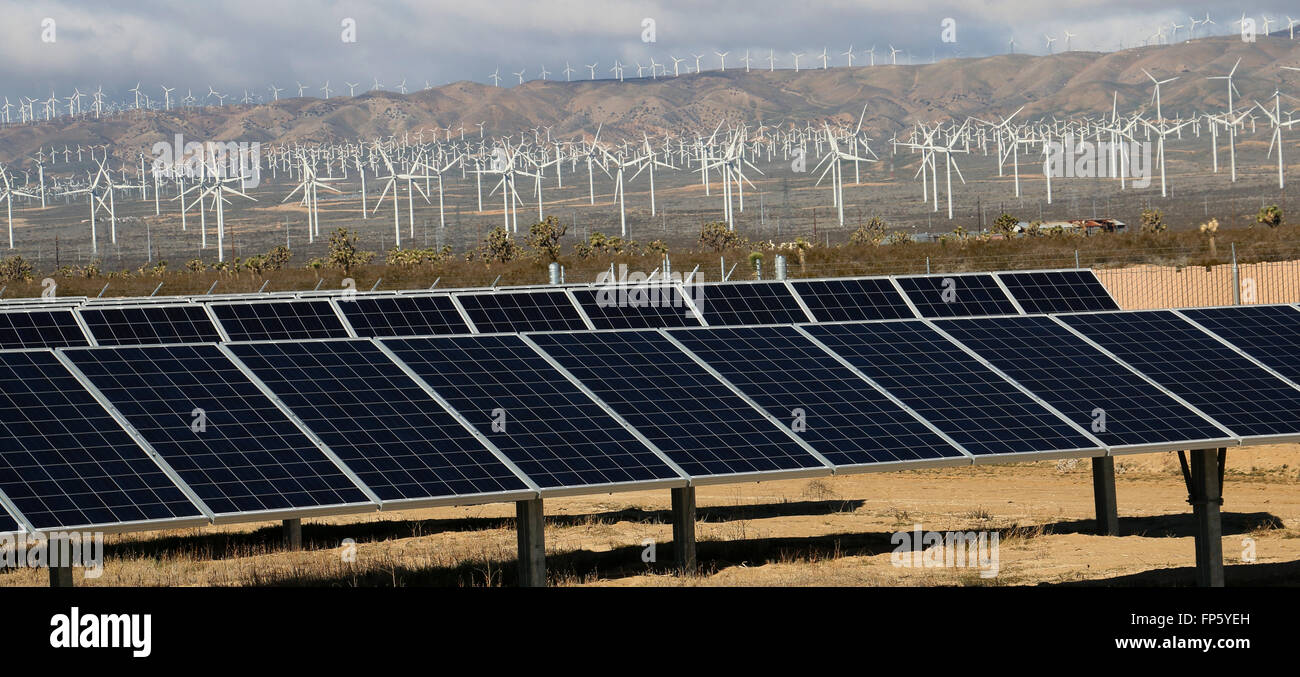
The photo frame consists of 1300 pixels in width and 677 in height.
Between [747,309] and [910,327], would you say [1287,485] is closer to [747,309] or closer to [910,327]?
[747,309]

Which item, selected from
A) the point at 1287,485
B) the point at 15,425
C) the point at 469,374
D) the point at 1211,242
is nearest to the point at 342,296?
the point at 469,374

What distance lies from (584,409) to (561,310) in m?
17.6

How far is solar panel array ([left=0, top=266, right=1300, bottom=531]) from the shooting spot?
1905 centimetres

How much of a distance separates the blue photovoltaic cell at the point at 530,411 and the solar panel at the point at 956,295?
20.2 meters

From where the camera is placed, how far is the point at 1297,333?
2908 centimetres

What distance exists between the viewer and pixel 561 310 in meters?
40.4

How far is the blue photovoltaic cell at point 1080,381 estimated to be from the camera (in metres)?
23.7

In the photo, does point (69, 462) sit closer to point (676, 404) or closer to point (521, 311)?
point (676, 404)

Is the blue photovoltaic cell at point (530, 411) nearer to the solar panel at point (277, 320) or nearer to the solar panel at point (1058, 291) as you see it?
the solar panel at point (277, 320)

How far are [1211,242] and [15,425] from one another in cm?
7773

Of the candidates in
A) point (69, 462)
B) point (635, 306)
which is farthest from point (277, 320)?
point (69, 462)

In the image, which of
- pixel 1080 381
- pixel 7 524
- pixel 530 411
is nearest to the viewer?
pixel 7 524

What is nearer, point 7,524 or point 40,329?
point 7,524

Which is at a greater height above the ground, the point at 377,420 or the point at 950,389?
the point at 377,420
